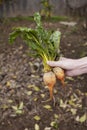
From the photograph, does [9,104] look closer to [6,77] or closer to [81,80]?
[6,77]

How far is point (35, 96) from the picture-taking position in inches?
159

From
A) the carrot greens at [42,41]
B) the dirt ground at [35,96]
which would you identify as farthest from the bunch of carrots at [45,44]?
the dirt ground at [35,96]

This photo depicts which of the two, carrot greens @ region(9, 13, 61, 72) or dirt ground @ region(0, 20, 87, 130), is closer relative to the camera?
carrot greens @ region(9, 13, 61, 72)

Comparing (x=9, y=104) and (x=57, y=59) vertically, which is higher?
(x=57, y=59)

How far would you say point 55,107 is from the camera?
3891mm

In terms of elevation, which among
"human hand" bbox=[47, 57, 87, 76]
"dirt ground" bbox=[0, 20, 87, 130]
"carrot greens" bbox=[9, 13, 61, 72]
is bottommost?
"dirt ground" bbox=[0, 20, 87, 130]

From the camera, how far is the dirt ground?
12.2ft

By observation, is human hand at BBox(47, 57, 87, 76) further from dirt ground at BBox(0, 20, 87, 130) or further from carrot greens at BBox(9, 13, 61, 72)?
dirt ground at BBox(0, 20, 87, 130)

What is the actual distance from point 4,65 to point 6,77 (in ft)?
1.01

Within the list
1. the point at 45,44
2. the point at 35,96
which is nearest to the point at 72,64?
the point at 45,44

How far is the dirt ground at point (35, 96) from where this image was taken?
3.71m

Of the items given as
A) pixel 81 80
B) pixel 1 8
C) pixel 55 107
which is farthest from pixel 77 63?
pixel 1 8

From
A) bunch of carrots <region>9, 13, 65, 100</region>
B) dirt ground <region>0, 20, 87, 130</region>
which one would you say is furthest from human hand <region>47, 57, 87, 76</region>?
dirt ground <region>0, 20, 87, 130</region>

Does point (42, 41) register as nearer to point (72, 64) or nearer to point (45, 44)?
point (45, 44)
